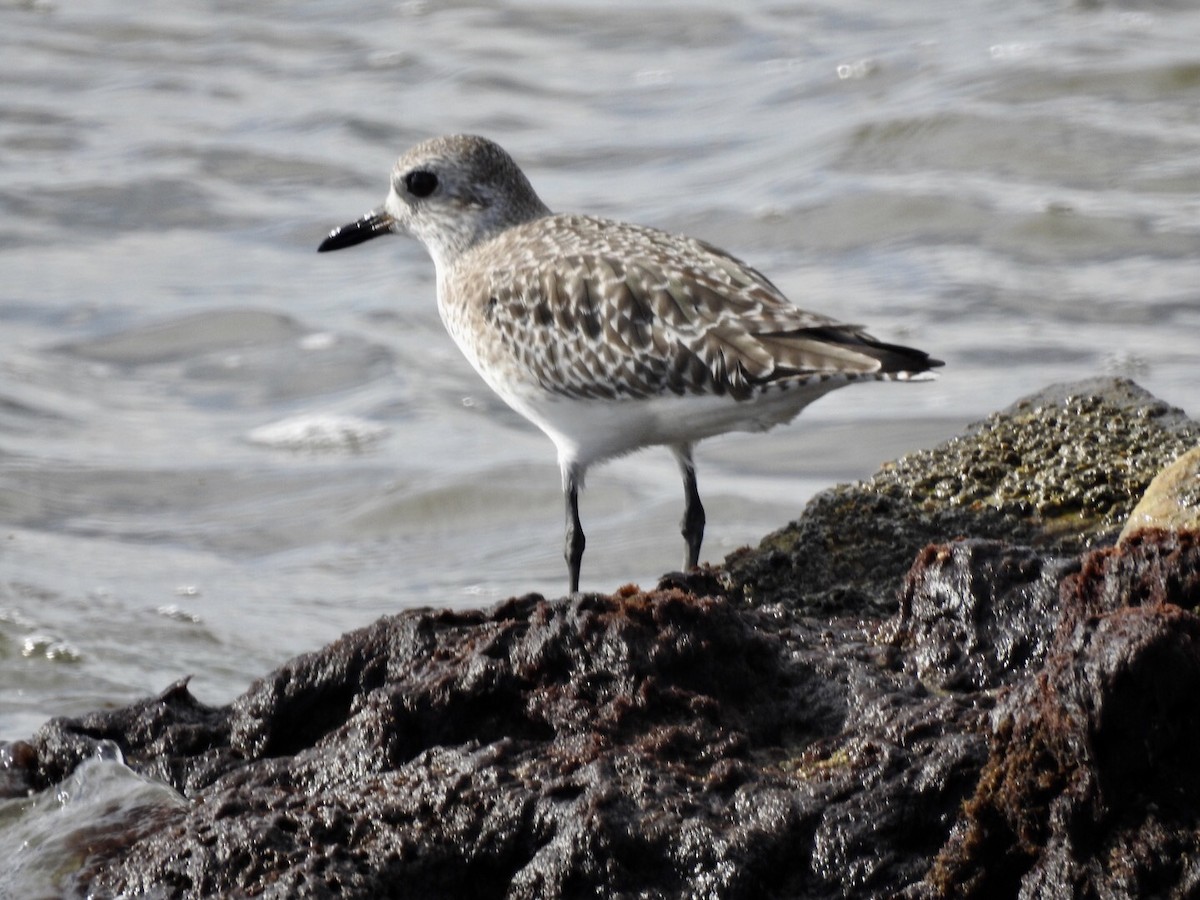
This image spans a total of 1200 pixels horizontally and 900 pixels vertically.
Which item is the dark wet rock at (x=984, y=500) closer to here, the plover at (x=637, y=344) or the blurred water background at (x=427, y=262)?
the plover at (x=637, y=344)

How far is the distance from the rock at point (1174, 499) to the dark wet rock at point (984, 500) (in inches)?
12.8

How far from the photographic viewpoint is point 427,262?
38.5 ft

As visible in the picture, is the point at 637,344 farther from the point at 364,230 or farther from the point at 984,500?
the point at 364,230

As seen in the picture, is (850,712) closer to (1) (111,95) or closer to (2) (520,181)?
(2) (520,181)

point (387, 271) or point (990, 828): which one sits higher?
point (990, 828)

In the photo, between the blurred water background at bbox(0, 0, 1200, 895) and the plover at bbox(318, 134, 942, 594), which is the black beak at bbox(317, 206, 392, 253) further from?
the blurred water background at bbox(0, 0, 1200, 895)

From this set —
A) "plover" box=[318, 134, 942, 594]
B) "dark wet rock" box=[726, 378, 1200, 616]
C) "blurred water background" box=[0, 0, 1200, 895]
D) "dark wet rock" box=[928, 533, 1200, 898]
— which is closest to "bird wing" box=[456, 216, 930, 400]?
"plover" box=[318, 134, 942, 594]

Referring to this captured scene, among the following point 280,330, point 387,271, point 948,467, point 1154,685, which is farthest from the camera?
Answer: point 387,271

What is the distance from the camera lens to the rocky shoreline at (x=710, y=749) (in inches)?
107

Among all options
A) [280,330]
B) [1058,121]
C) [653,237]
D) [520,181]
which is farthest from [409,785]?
[1058,121]

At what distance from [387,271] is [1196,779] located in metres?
9.36

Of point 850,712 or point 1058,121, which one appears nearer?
point 850,712

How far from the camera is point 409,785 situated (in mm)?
3137

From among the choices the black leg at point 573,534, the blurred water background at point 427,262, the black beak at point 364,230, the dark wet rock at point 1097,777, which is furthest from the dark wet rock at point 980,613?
the black beak at point 364,230
